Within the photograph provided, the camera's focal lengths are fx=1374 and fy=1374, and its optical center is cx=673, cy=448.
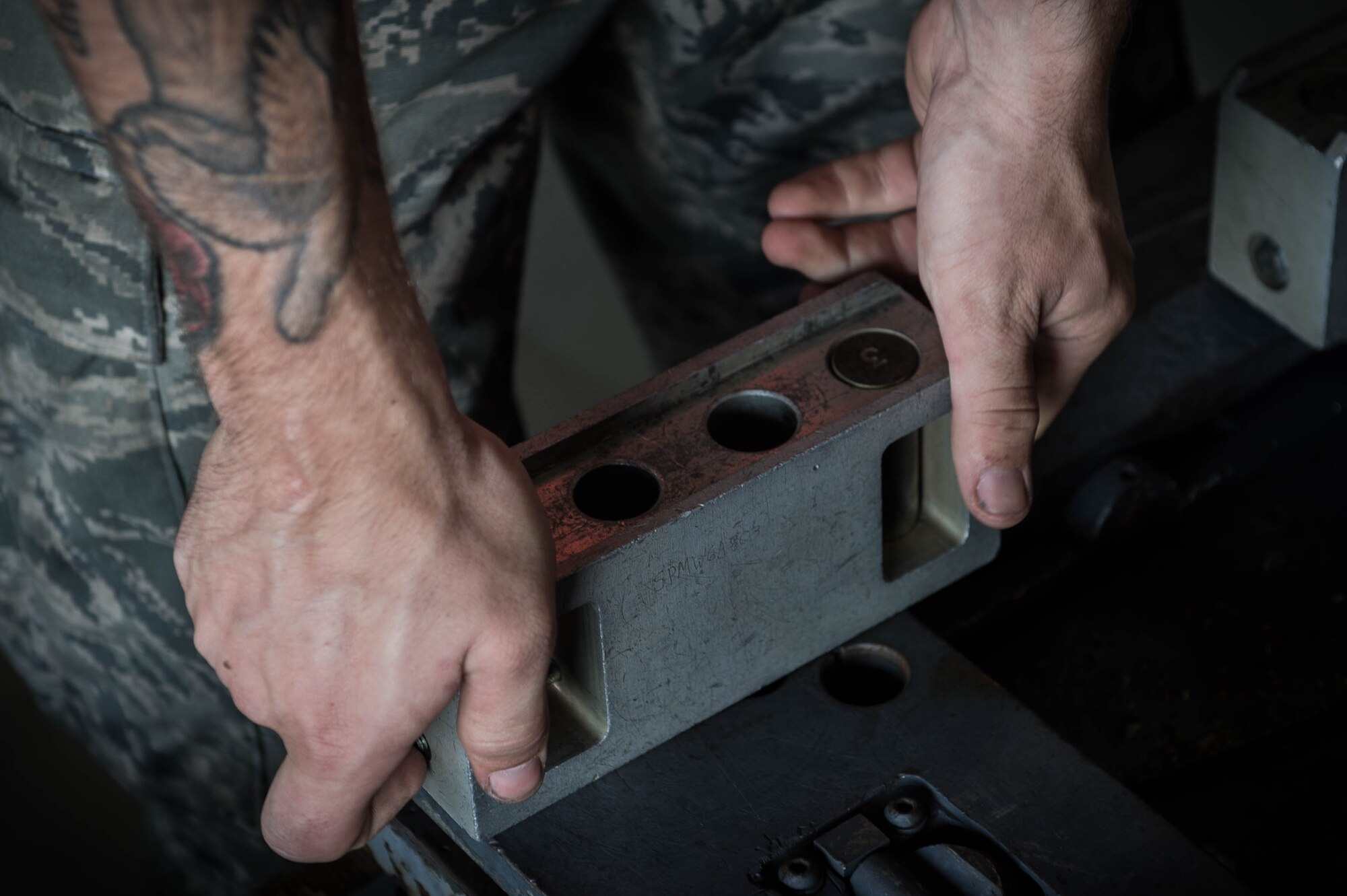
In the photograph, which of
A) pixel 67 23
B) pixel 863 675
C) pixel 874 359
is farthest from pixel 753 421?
pixel 67 23

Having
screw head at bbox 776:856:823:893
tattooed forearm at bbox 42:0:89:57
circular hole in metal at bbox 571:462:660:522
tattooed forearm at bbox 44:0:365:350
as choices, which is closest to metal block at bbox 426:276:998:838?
circular hole in metal at bbox 571:462:660:522

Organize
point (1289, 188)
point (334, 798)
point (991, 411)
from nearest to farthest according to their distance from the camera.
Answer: point (334, 798)
point (991, 411)
point (1289, 188)

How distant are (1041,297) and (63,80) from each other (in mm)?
687

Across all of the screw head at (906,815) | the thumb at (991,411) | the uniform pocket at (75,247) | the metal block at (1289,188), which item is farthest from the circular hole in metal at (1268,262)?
the uniform pocket at (75,247)

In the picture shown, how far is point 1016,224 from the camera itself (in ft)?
2.88

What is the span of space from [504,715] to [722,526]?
0.53ft

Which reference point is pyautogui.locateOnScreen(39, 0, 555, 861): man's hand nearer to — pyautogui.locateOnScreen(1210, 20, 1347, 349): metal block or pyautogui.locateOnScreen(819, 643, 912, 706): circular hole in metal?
pyautogui.locateOnScreen(819, 643, 912, 706): circular hole in metal

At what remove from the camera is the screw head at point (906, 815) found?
2.58 feet

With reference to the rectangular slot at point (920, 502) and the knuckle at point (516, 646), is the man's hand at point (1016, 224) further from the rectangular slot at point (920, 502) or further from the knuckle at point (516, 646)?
the knuckle at point (516, 646)

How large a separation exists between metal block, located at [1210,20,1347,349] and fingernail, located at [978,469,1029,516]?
374 millimetres

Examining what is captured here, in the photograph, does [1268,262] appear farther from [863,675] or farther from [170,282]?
[170,282]

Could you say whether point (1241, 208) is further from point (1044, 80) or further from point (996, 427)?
point (996, 427)

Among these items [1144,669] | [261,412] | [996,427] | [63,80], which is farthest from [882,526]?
[63,80]

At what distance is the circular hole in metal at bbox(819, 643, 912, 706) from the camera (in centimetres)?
89
